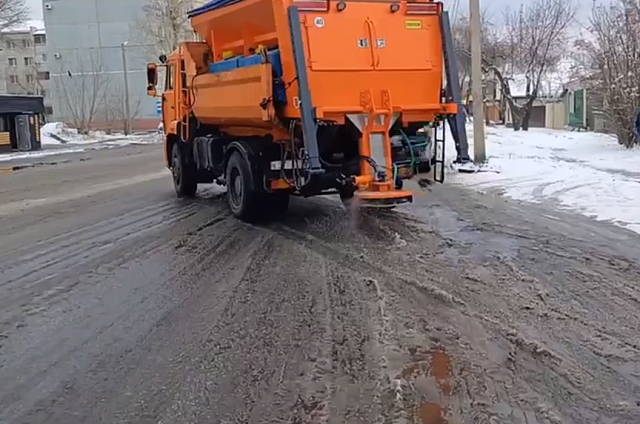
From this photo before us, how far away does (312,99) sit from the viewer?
1027 cm

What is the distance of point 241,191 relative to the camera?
1207 cm

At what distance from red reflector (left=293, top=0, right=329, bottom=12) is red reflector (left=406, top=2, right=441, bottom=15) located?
132 cm

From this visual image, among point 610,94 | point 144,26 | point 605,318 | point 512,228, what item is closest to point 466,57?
point 610,94

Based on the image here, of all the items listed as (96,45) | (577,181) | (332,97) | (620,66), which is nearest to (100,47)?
(96,45)

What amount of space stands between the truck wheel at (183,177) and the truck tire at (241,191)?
2.89 metres

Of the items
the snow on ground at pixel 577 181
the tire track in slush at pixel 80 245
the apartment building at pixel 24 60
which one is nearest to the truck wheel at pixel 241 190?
the tire track in slush at pixel 80 245

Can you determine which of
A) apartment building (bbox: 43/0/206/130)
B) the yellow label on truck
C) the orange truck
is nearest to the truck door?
the orange truck

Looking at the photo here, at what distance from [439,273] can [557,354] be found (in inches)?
101

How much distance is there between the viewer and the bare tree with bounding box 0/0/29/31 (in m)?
52.7

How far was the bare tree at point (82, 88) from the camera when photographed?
66.4m

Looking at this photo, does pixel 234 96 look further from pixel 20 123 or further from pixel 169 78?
pixel 20 123

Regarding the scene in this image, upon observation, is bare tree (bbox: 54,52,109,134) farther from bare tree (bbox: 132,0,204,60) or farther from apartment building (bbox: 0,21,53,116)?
apartment building (bbox: 0,21,53,116)

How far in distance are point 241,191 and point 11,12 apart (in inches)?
1859

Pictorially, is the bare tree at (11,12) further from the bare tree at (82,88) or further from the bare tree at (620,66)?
the bare tree at (620,66)
